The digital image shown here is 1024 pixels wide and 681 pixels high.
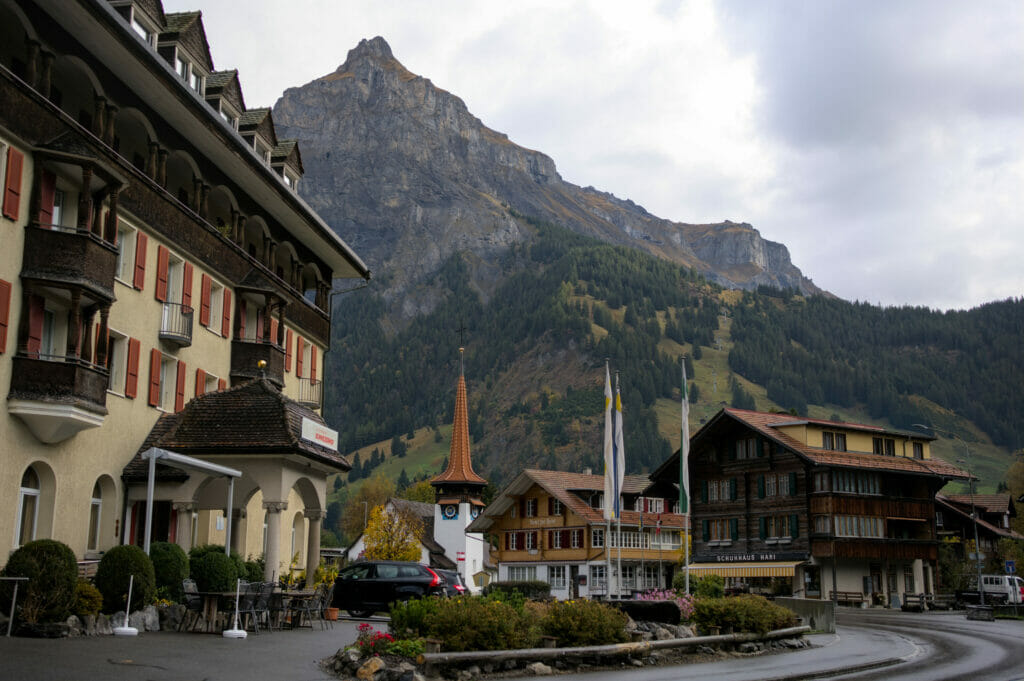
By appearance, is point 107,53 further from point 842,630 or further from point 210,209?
point 842,630

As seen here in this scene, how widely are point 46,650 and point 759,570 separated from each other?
59.1 m

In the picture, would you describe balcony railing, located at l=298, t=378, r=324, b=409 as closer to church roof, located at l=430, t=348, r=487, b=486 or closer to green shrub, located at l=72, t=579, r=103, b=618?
green shrub, located at l=72, t=579, r=103, b=618

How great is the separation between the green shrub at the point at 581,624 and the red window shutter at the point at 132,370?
49.6 ft

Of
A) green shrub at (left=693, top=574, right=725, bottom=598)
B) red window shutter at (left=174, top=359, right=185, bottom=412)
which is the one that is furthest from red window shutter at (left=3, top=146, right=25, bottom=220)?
green shrub at (left=693, top=574, right=725, bottom=598)

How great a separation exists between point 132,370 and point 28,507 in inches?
224

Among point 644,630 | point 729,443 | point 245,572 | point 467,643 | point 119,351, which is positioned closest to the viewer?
point 467,643

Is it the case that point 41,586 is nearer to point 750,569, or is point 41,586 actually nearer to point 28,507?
point 28,507

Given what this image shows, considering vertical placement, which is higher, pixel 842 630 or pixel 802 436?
pixel 802 436

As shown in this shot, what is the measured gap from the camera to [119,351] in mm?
30359

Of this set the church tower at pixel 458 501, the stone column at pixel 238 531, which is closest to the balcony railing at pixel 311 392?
the stone column at pixel 238 531

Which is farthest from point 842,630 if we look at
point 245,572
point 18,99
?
point 18,99

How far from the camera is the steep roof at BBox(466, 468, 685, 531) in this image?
85250mm

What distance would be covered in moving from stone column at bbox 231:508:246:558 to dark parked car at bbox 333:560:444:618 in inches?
139

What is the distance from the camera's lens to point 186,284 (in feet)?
111
